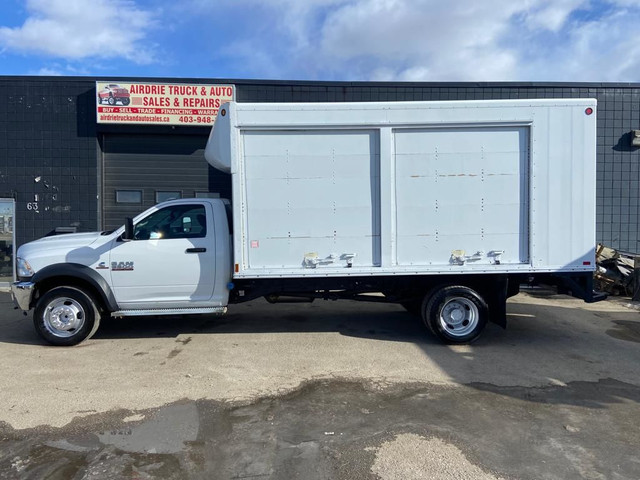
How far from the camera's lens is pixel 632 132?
40.3ft

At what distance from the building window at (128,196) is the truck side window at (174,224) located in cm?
625

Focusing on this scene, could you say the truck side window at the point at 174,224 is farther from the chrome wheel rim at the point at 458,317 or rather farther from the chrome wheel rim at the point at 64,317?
the chrome wheel rim at the point at 458,317

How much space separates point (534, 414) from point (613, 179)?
34.6 ft

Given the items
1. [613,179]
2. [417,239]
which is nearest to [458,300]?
[417,239]

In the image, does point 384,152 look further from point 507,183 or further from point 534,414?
point 534,414

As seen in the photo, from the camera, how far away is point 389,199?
20.4 feet

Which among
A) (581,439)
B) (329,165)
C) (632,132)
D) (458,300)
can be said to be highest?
(632,132)

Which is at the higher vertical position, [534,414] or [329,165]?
[329,165]

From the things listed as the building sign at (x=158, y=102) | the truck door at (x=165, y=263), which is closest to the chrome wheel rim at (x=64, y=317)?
the truck door at (x=165, y=263)

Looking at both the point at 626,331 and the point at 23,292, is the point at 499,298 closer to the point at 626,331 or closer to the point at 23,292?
the point at 626,331

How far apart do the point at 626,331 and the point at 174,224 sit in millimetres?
7274

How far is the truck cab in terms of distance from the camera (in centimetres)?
630

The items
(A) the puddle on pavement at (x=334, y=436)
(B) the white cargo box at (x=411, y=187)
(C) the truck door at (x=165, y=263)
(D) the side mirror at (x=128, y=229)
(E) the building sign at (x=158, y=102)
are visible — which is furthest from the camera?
(E) the building sign at (x=158, y=102)

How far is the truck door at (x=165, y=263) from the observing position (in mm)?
6418
